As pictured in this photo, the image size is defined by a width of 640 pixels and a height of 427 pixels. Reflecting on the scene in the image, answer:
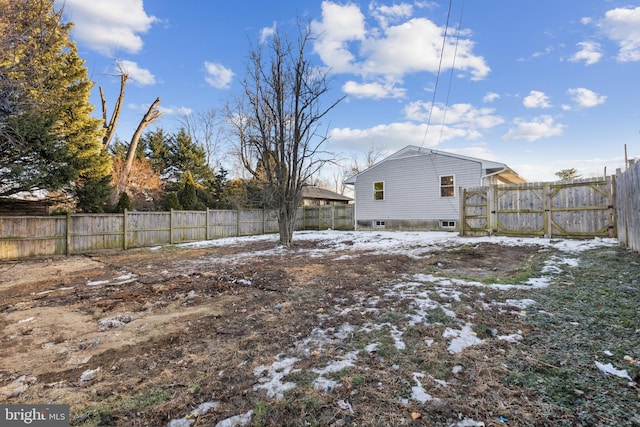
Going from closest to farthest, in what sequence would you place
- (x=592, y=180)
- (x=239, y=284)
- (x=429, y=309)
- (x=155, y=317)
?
(x=429, y=309) < (x=155, y=317) < (x=239, y=284) < (x=592, y=180)

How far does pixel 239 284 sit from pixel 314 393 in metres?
3.83

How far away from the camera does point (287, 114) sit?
11289mm

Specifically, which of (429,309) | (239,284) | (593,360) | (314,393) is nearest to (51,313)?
(239,284)

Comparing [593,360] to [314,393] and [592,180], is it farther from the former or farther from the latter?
[592,180]

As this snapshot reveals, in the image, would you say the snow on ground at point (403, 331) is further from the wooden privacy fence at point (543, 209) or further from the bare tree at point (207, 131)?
the bare tree at point (207, 131)

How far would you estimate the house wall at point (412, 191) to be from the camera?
14.1 metres

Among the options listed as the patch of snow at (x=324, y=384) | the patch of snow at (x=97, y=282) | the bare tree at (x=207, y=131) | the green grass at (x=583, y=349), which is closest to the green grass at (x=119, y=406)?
the patch of snow at (x=324, y=384)

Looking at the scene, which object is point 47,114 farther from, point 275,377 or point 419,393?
point 419,393

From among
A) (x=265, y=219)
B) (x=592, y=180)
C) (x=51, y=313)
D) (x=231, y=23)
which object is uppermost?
(x=231, y=23)

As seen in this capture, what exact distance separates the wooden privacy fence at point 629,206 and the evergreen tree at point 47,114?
11264 mm

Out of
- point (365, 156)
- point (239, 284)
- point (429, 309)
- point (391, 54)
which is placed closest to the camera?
point (429, 309)

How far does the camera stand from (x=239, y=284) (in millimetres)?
5527

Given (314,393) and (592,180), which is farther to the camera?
(592,180)

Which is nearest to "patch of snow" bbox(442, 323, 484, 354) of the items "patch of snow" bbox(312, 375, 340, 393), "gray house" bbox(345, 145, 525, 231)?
"patch of snow" bbox(312, 375, 340, 393)
